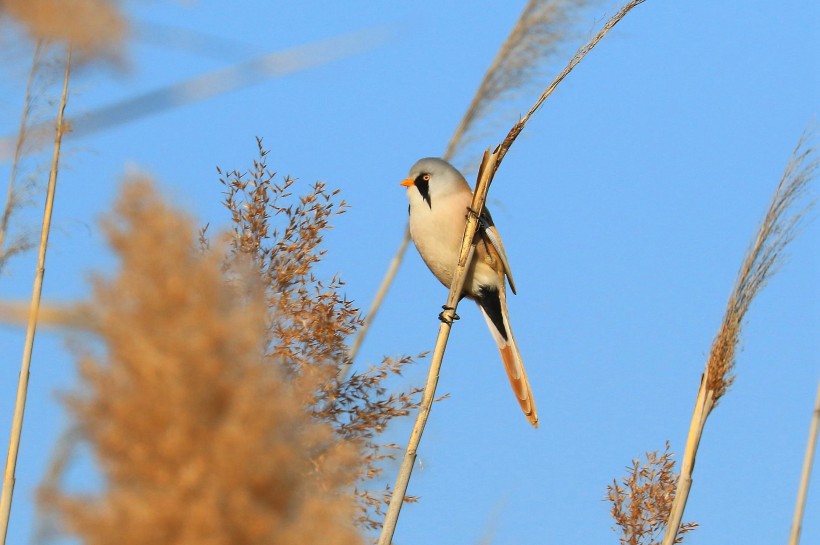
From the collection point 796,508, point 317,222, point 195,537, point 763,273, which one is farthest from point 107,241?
point 796,508

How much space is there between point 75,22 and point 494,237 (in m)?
2.88

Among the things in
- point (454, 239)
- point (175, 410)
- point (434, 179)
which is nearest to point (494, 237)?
point (454, 239)

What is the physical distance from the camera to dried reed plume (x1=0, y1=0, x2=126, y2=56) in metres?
0.61

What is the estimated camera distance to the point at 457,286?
90.7 inches

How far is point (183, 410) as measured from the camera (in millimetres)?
730

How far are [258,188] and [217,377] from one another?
5.04ft

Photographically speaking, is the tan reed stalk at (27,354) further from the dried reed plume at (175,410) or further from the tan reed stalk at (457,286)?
the dried reed plume at (175,410)

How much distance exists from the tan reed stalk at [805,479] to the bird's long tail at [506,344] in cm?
85

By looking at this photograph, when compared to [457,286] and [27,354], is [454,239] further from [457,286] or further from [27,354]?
[27,354]

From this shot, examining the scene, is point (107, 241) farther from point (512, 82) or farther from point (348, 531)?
point (512, 82)

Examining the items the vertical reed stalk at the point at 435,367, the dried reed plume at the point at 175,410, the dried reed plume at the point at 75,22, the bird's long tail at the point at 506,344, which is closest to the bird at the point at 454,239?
the bird's long tail at the point at 506,344

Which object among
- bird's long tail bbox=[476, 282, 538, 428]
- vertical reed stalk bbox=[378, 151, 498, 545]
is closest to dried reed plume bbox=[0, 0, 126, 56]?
vertical reed stalk bbox=[378, 151, 498, 545]

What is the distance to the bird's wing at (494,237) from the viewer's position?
11.3 ft

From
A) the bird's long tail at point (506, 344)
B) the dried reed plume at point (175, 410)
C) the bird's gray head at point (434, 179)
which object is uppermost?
the bird's gray head at point (434, 179)
